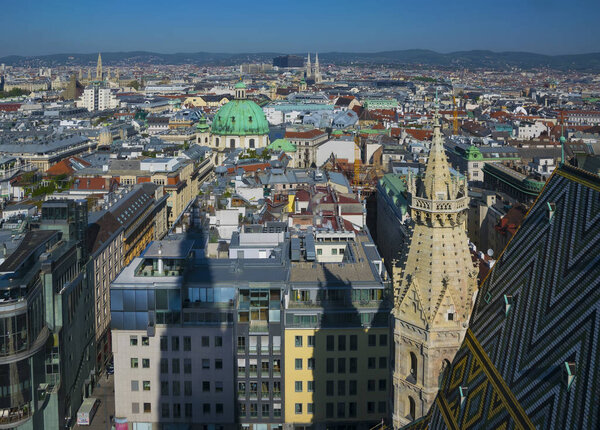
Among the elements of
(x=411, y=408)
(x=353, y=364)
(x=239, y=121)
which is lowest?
(x=353, y=364)

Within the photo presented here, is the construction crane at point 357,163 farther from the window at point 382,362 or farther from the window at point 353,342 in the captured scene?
the window at point 353,342

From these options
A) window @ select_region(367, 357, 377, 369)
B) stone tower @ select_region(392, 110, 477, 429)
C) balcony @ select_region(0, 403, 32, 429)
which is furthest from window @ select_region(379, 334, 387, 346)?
balcony @ select_region(0, 403, 32, 429)

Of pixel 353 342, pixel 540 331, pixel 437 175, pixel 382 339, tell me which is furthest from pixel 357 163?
pixel 540 331

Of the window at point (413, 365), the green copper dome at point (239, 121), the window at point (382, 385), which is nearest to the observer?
the window at point (413, 365)

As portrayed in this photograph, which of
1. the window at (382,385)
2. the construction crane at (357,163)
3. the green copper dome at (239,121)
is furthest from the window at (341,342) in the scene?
the green copper dome at (239,121)

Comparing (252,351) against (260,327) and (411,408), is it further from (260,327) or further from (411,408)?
(411,408)

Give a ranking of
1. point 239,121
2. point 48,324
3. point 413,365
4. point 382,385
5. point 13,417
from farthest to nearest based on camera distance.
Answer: point 239,121
point 48,324
point 382,385
point 13,417
point 413,365

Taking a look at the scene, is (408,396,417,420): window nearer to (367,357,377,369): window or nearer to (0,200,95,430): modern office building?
(367,357,377,369): window
